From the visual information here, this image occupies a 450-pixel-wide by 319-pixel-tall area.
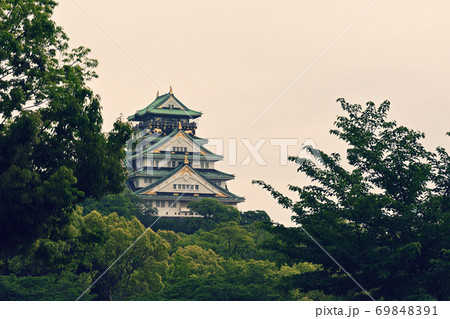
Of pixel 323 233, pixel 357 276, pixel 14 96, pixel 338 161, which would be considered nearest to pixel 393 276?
pixel 357 276

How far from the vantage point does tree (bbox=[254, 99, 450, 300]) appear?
47.6ft

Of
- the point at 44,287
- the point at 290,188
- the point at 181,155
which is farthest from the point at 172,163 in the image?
the point at 290,188

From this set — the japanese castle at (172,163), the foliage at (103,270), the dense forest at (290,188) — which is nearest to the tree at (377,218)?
the dense forest at (290,188)

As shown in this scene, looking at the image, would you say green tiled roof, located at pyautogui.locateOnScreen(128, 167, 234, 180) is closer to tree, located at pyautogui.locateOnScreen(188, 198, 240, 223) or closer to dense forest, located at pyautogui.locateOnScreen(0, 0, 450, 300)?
tree, located at pyautogui.locateOnScreen(188, 198, 240, 223)

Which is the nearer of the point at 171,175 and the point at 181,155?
the point at 171,175

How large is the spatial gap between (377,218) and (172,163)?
190 ft

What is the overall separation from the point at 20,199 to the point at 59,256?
2.74 meters

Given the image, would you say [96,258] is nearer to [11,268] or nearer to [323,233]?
[11,268]

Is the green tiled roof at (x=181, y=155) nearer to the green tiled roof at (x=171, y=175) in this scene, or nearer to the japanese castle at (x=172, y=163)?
the japanese castle at (x=172, y=163)

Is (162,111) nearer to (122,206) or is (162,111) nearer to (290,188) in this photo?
(122,206)

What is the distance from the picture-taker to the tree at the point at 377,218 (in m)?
14.5

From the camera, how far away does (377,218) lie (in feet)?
49.6

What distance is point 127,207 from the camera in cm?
5647

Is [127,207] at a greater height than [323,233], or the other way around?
[127,207]
